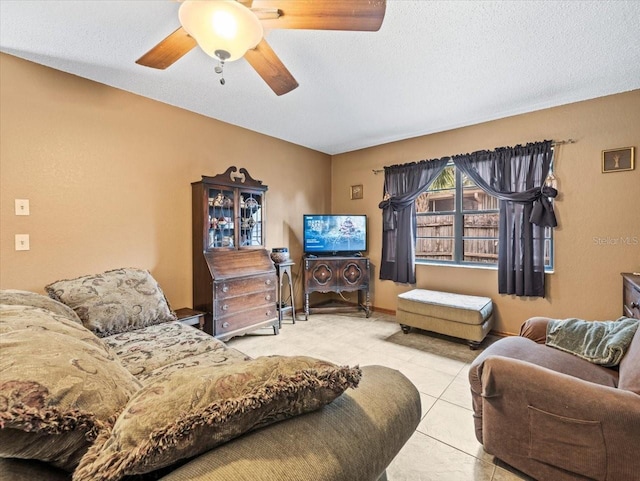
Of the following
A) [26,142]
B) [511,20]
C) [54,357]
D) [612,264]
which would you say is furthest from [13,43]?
[612,264]

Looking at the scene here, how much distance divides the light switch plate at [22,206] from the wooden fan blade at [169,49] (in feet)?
4.85

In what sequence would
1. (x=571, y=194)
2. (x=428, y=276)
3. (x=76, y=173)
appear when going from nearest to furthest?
1. (x=76, y=173)
2. (x=571, y=194)
3. (x=428, y=276)

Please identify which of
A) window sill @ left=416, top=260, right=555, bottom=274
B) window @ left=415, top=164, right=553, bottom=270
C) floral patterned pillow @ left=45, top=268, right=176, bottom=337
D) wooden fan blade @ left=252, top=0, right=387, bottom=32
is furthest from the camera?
window @ left=415, top=164, right=553, bottom=270

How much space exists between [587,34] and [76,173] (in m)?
3.99

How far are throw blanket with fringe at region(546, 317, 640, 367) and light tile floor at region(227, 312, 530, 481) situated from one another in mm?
750

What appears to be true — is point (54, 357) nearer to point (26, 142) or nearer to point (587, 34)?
point (26, 142)

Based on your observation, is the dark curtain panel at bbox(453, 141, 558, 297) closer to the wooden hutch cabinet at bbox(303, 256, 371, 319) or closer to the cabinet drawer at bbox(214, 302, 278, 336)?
the wooden hutch cabinet at bbox(303, 256, 371, 319)

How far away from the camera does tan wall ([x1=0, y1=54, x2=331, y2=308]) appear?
2219 mm

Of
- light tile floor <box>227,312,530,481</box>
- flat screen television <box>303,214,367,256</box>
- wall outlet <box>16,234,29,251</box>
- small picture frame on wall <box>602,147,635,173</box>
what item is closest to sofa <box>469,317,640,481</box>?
light tile floor <box>227,312,530,481</box>

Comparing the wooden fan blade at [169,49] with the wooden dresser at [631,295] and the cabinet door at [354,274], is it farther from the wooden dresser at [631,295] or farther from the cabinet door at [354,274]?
the wooden dresser at [631,295]

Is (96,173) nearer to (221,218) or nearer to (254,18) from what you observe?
(221,218)

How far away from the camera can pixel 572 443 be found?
128 cm

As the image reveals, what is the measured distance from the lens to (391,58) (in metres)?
2.20

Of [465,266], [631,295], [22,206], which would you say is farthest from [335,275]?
[22,206]
